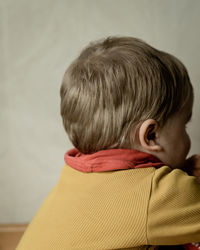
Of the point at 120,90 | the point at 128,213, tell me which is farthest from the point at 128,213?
the point at 120,90

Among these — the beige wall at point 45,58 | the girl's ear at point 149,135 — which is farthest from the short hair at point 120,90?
the beige wall at point 45,58

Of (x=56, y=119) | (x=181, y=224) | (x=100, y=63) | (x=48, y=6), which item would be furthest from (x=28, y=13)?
(x=181, y=224)

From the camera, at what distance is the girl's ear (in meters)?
0.70

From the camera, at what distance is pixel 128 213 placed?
612 mm

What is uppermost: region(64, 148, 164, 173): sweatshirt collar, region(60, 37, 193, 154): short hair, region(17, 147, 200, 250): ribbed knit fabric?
region(60, 37, 193, 154): short hair

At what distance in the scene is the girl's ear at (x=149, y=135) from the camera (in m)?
0.70

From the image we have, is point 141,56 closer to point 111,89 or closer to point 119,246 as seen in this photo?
point 111,89

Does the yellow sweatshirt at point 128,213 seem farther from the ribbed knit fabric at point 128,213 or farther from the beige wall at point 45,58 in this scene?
the beige wall at point 45,58

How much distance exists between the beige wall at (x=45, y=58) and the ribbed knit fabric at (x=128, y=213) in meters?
0.45

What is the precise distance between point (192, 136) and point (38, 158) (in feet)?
1.66

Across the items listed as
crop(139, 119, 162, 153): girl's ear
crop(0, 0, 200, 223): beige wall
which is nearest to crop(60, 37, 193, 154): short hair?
crop(139, 119, 162, 153): girl's ear

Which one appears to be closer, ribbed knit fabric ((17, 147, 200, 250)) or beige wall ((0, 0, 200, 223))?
ribbed knit fabric ((17, 147, 200, 250))

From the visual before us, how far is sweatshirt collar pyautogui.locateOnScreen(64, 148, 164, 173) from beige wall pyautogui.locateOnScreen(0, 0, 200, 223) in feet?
1.30

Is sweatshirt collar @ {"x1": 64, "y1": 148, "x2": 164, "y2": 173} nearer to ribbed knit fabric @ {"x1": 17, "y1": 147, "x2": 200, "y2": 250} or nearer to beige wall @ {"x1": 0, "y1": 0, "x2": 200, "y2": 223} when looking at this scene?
ribbed knit fabric @ {"x1": 17, "y1": 147, "x2": 200, "y2": 250}
